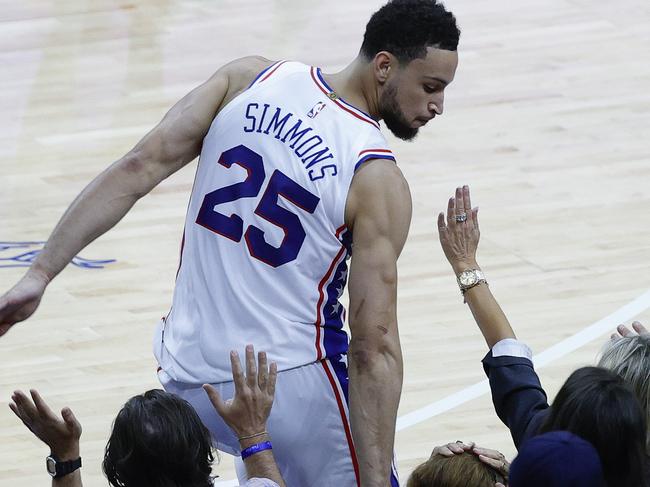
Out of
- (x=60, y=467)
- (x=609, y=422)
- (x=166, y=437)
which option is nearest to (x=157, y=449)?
(x=166, y=437)

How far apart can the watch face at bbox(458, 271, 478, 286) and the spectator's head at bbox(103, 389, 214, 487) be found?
3.49ft

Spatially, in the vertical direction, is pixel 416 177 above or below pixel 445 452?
above

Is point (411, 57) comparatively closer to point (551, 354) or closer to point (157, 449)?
point (157, 449)

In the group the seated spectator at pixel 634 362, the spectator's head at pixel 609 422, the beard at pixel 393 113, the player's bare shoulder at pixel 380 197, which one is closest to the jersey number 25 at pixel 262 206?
the player's bare shoulder at pixel 380 197

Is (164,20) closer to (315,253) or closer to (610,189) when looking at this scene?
(610,189)

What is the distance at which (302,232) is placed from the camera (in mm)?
3838

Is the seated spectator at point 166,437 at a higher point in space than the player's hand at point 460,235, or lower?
lower

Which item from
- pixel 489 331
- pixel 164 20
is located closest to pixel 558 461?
pixel 489 331

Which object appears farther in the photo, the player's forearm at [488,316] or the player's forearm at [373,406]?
the player's forearm at [488,316]

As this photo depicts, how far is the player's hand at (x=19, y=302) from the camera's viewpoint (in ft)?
11.9

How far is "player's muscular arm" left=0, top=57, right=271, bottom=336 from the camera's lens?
3.89 meters

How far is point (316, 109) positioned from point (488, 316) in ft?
2.39

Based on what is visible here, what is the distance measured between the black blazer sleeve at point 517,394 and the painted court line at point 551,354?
1.91 m

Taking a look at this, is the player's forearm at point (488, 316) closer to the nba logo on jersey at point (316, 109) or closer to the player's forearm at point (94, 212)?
the nba logo on jersey at point (316, 109)
